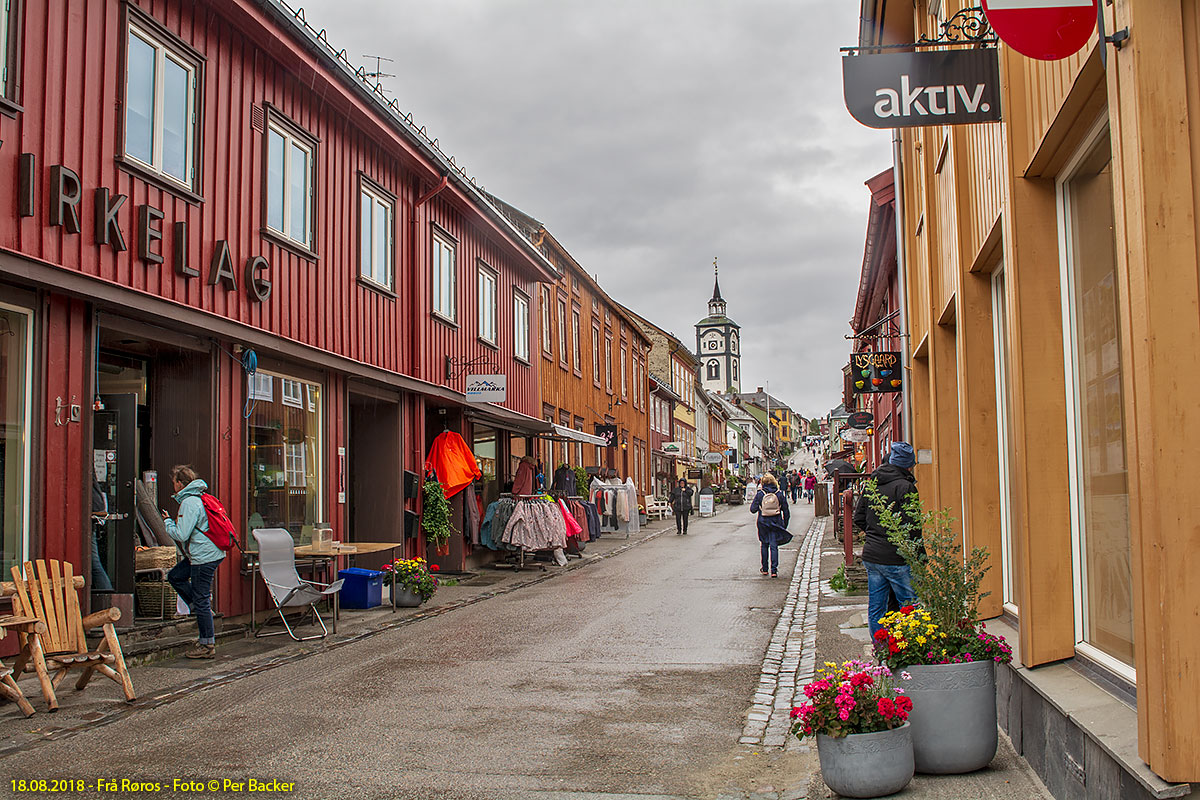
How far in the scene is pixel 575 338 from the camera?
2891cm

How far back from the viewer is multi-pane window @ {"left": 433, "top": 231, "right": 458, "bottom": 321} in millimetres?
17172

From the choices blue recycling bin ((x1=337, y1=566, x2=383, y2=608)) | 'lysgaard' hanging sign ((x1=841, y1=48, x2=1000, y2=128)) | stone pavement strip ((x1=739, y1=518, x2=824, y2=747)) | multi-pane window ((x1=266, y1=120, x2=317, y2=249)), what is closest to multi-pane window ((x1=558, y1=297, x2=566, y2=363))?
stone pavement strip ((x1=739, y1=518, x2=824, y2=747))

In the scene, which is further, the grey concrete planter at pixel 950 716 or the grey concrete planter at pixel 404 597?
the grey concrete planter at pixel 404 597

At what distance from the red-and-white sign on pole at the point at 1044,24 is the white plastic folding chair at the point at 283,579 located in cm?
804

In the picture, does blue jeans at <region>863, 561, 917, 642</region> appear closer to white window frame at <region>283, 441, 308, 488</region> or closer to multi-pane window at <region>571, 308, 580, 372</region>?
white window frame at <region>283, 441, 308, 488</region>

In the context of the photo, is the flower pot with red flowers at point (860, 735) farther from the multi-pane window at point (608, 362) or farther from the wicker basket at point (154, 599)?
the multi-pane window at point (608, 362)

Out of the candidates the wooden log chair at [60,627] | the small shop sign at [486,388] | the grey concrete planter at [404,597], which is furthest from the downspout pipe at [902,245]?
the wooden log chair at [60,627]

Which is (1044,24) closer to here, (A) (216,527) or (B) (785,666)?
(B) (785,666)

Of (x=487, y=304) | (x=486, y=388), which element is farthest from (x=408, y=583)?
(x=487, y=304)

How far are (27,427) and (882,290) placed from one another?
1978cm

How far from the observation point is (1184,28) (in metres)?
3.91

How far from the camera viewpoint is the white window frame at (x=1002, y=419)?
7746 mm

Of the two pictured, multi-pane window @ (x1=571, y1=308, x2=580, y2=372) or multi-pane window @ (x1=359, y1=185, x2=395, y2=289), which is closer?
multi-pane window @ (x1=359, y1=185, x2=395, y2=289)

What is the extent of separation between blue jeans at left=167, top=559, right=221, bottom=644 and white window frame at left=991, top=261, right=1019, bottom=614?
6.47m
